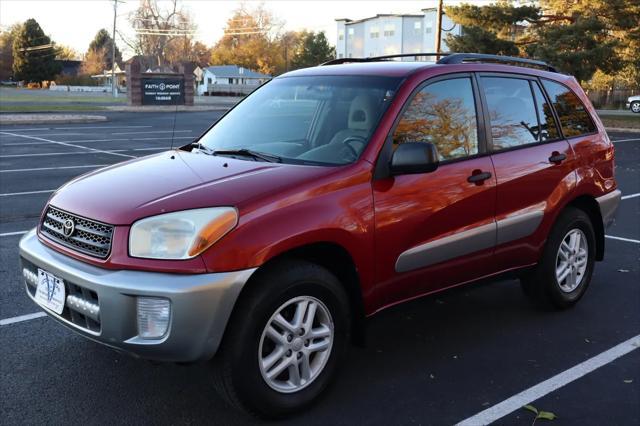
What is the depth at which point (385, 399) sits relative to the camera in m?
3.59

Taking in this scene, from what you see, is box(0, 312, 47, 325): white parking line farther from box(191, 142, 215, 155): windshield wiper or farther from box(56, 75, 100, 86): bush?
box(56, 75, 100, 86): bush

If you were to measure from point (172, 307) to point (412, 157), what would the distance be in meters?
1.54

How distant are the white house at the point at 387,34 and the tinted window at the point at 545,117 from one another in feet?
255

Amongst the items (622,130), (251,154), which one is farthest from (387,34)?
(251,154)

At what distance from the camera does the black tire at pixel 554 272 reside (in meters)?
4.83

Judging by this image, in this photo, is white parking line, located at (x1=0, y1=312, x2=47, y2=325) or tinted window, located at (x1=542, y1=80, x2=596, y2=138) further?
tinted window, located at (x1=542, y1=80, x2=596, y2=138)

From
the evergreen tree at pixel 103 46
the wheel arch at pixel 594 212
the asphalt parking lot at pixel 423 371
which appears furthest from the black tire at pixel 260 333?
the evergreen tree at pixel 103 46

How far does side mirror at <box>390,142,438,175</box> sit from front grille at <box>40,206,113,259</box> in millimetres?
1559

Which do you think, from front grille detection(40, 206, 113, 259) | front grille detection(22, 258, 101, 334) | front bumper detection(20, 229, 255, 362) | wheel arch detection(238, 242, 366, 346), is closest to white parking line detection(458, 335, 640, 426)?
wheel arch detection(238, 242, 366, 346)

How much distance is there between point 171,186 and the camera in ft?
11.0

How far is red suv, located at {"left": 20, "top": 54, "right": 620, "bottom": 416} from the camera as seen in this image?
301 cm

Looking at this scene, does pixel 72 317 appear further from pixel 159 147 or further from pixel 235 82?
pixel 235 82

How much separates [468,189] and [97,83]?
10229 centimetres

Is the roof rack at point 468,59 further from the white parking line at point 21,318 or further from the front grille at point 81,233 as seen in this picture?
the white parking line at point 21,318
